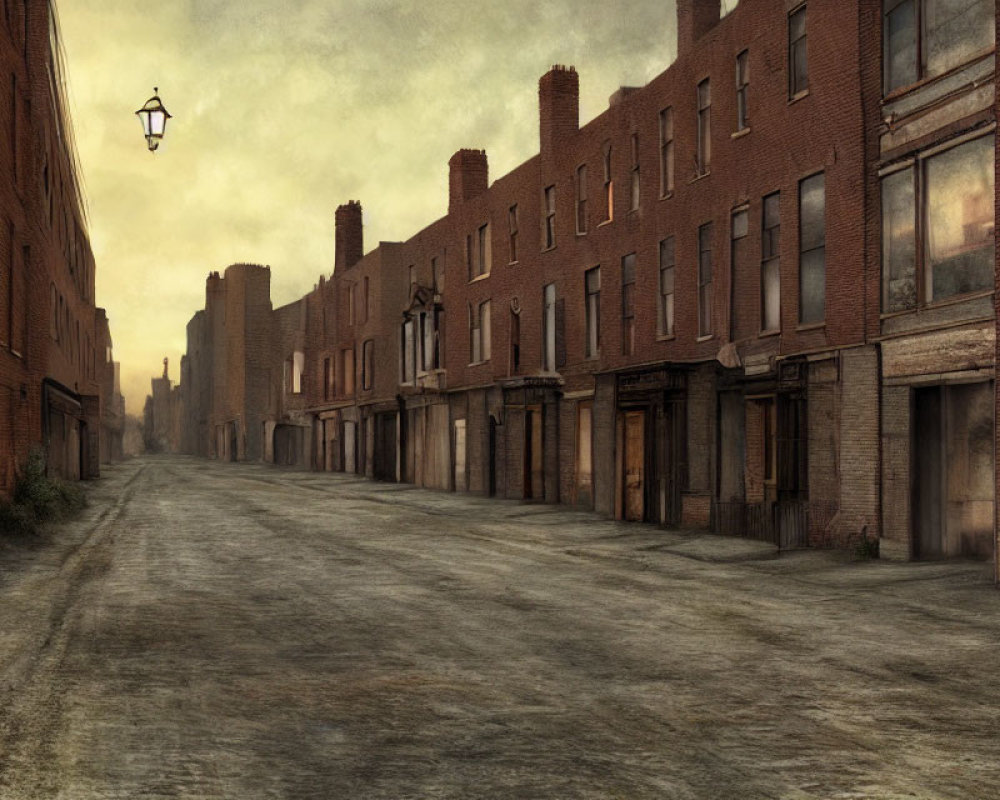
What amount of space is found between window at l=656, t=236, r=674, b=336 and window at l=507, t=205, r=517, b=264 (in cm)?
1031

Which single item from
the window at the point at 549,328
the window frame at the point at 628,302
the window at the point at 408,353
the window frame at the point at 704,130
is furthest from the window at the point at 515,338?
the window frame at the point at 704,130

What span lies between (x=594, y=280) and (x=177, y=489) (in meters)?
17.8

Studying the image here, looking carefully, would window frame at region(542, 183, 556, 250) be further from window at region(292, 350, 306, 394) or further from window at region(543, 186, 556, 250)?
window at region(292, 350, 306, 394)

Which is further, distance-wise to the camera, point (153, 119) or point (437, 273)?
point (437, 273)

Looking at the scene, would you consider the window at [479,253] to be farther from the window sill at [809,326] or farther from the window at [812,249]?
the window sill at [809,326]

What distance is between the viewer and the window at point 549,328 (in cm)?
3356

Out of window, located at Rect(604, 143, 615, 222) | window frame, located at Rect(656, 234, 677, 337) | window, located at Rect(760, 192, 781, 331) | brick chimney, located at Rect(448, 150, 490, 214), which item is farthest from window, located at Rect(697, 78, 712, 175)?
brick chimney, located at Rect(448, 150, 490, 214)

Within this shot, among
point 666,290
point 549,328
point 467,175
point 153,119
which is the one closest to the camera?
point 153,119

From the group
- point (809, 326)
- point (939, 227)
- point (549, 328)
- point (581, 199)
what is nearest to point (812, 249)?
point (809, 326)

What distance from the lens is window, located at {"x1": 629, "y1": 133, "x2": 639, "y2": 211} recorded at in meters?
28.3

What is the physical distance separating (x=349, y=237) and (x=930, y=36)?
46.7m

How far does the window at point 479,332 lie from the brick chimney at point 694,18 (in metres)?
14.4

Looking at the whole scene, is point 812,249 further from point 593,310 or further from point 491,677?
point 491,677

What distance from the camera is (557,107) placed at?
33.5m
